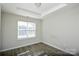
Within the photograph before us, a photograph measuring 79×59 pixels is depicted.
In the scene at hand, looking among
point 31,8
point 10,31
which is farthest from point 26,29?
point 31,8

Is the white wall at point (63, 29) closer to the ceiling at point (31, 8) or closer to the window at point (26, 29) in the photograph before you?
the ceiling at point (31, 8)

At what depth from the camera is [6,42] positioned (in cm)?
110

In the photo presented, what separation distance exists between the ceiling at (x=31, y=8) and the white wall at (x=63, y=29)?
0.08m

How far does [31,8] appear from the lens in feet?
3.78

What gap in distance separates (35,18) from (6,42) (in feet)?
2.00

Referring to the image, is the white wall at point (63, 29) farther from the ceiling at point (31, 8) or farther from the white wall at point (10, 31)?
the white wall at point (10, 31)

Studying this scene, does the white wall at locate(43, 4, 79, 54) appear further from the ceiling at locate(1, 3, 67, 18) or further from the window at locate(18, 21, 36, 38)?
the window at locate(18, 21, 36, 38)

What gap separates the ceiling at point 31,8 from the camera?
43.2 inches

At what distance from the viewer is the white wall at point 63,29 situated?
3.54 ft

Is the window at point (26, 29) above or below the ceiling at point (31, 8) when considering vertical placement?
below

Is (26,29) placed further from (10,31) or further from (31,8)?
(31,8)

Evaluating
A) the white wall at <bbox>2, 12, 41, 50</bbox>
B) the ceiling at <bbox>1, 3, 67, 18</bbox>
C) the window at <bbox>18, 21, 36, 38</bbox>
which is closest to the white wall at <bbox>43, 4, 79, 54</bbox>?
the ceiling at <bbox>1, 3, 67, 18</bbox>

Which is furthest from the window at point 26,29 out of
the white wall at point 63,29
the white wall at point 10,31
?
the white wall at point 63,29

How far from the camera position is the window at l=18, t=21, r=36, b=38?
1136 millimetres
